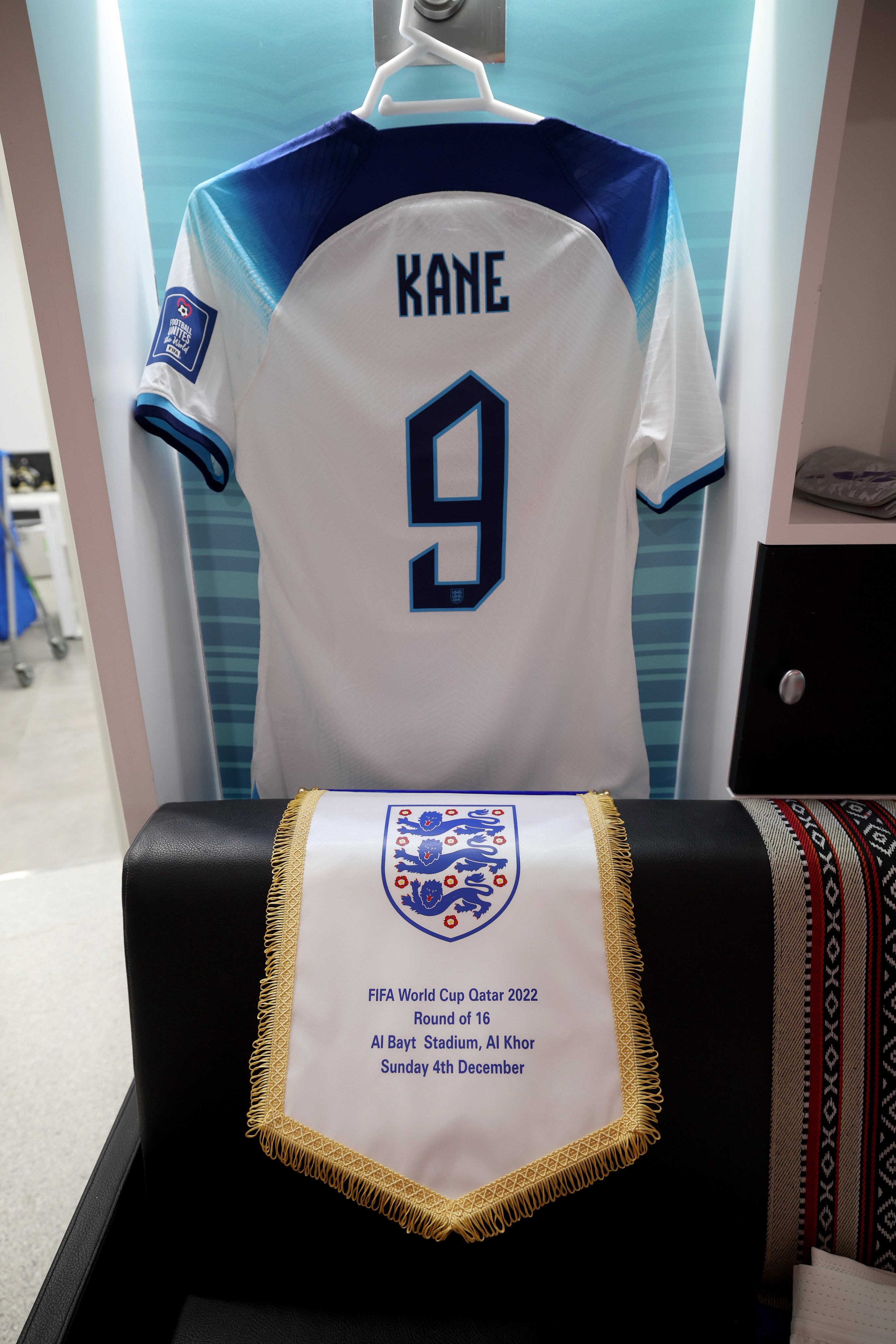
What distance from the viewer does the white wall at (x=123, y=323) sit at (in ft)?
2.78

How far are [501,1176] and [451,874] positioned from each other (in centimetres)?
30

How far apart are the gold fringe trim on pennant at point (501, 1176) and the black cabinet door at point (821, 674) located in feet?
0.73

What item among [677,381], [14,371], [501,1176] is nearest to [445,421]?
[677,381]

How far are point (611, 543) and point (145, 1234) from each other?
39.3 inches

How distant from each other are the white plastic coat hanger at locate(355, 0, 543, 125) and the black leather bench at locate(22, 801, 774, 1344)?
2.90 feet

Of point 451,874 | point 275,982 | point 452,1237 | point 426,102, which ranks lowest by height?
point 452,1237

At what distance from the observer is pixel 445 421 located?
101 centimetres

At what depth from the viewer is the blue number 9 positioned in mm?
1005

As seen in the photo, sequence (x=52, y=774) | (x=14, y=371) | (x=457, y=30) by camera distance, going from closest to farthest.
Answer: (x=457, y=30) → (x=52, y=774) → (x=14, y=371)

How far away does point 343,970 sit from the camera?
2.75ft

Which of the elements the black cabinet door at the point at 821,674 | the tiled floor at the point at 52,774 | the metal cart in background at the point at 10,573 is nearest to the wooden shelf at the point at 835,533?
the black cabinet door at the point at 821,674

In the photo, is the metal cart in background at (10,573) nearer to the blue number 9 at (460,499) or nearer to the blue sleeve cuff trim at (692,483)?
the blue number 9 at (460,499)

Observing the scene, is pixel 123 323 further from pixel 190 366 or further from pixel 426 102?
pixel 426 102

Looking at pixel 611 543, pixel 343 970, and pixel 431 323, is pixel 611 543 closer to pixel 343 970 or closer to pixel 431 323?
pixel 431 323
